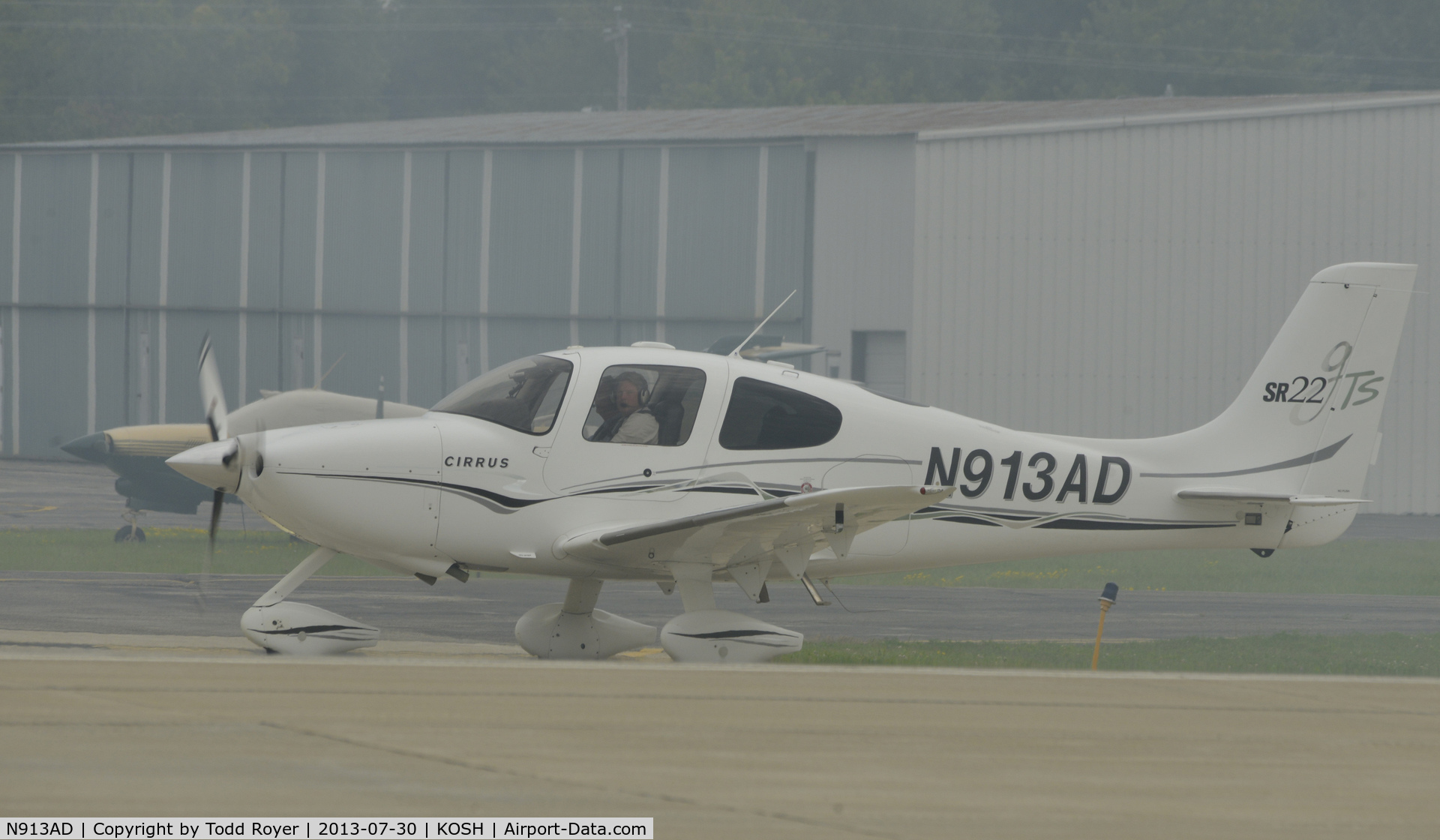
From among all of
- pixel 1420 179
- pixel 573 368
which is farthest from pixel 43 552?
pixel 1420 179

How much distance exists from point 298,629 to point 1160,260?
74.3 ft

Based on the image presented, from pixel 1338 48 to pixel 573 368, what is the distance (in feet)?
206

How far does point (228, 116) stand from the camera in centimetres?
7025

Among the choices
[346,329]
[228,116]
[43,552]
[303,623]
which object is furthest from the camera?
[228,116]

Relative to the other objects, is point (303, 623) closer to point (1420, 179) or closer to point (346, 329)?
point (1420, 179)

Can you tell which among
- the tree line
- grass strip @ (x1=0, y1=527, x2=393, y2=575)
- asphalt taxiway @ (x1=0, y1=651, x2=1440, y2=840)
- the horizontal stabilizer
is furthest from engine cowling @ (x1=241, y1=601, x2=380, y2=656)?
the tree line

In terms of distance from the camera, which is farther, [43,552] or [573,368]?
[43,552]

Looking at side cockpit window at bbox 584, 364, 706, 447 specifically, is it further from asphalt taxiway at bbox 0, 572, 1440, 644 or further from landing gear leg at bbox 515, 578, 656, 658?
asphalt taxiway at bbox 0, 572, 1440, 644

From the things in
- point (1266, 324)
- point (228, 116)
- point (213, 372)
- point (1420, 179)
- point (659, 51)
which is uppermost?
point (659, 51)

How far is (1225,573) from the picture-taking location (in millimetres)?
19109

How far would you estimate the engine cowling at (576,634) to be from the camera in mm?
9781

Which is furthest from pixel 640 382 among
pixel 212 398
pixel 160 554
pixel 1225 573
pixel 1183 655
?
→ pixel 1225 573

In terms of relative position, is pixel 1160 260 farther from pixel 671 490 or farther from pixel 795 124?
pixel 671 490

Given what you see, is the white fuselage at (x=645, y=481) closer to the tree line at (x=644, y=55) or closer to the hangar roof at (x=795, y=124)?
the hangar roof at (x=795, y=124)
